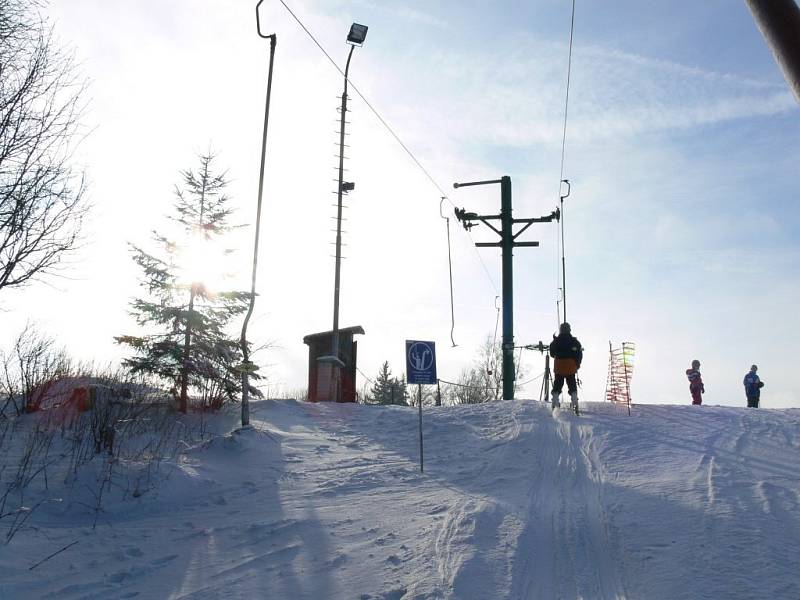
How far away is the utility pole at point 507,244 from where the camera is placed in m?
19.5

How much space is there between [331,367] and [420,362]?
10.3 m

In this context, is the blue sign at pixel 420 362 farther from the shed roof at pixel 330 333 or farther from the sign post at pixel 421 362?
the shed roof at pixel 330 333

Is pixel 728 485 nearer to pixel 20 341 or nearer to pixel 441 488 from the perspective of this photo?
pixel 441 488

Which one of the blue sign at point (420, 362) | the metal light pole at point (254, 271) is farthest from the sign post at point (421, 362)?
the metal light pole at point (254, 271)

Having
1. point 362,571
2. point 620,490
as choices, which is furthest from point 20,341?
point 620,490

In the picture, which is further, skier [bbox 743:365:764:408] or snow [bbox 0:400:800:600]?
skier [bbox 743:365:764:408]

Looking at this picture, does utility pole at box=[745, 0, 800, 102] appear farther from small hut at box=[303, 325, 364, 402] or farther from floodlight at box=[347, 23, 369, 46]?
small hut at box=[303, 325, 364, 402]

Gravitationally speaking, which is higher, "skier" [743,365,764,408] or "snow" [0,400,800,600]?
"skier" [743,365,764,408]

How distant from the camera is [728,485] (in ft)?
26.5

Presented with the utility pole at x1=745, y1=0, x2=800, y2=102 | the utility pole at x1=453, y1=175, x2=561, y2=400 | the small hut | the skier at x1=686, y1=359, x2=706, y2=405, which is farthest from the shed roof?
the utility pole at x1=745, y1=0, x2=800, y2=102

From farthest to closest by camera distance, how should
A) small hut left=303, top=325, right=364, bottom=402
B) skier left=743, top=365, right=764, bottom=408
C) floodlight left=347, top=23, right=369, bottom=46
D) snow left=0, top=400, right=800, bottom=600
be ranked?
1. small hut left=303, top=325, right=364, bottom=402
2. skier left=743, top=365, right=764, bottom=408
3. floodlight left=347, top=23, right=369, bottom=46
4. snow left=0, top=400, right=800, bottom=600

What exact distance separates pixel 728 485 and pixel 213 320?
1416 cm

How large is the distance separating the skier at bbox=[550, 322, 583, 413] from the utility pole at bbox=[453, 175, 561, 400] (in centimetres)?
462

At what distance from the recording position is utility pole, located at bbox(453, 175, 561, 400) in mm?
19453
